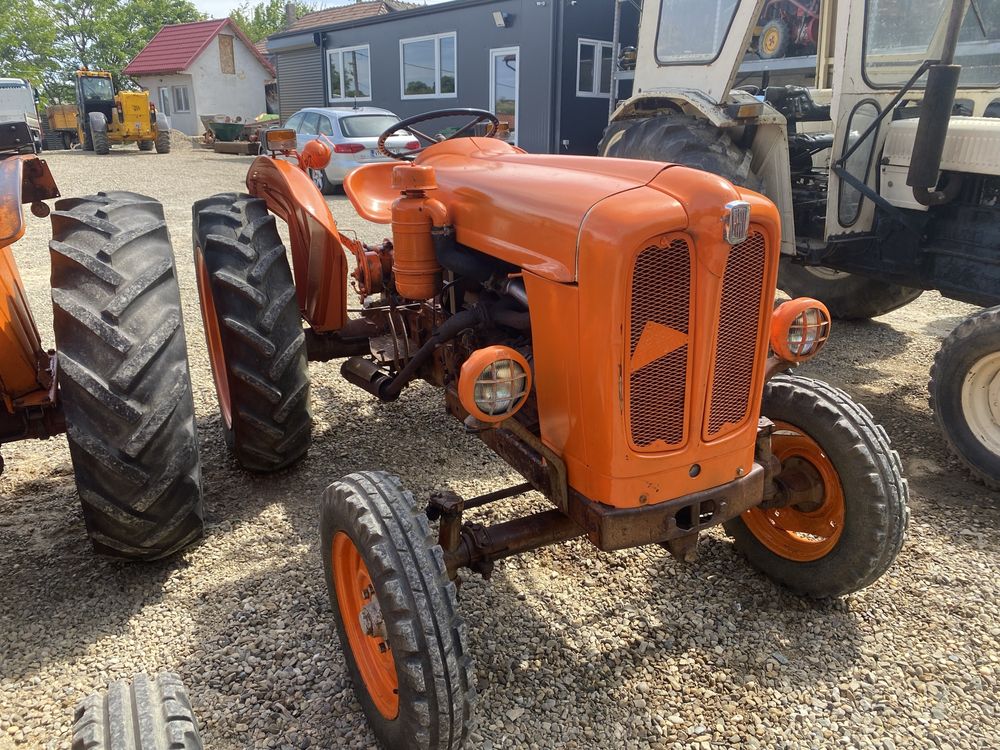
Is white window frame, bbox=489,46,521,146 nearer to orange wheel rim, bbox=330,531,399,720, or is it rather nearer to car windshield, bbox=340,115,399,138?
car windshield, bbox=340,115,399,138

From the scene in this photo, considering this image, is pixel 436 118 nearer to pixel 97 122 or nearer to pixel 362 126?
pixel 362 126

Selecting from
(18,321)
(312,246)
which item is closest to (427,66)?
(312,246)

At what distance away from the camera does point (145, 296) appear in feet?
7.98

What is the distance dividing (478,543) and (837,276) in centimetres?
452

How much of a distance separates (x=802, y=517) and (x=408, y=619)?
1.53m

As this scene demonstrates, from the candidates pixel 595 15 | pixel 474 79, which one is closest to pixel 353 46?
pixel 474 79

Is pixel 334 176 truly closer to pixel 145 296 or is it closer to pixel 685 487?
pixel 145 296

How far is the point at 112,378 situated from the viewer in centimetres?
223

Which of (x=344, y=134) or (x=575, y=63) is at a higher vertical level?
(x=575, y=63)

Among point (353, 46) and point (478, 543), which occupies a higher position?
point (353, 46)

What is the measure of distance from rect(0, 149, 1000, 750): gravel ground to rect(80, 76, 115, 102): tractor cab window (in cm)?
2188

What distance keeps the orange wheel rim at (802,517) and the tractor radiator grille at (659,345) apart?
82 centimetres

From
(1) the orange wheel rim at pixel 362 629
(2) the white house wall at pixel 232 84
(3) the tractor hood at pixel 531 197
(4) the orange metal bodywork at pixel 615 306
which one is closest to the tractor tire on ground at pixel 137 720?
(1) the orange wheel rim at pixel 362 629

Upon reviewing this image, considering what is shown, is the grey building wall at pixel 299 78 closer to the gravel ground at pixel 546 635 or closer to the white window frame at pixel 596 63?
the white window frame at pixel 596 63
